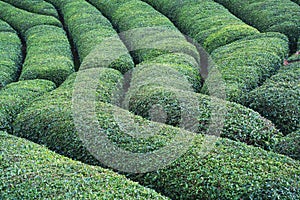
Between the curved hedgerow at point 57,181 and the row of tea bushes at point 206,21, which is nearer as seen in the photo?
the curved hedgerow at point 57,181

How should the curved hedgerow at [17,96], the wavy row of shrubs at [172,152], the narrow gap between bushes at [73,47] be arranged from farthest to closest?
1. the narrow gap between bushes at [73,47]
2. the curved hedgerow at [17,96]
3. the wavy row of shrubs at [172,152]

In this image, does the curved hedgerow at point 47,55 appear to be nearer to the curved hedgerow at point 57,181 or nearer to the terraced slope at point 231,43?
the terraced slope at point 231,43

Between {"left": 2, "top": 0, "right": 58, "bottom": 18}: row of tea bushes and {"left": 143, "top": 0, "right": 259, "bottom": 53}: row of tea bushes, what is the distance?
5.47 m

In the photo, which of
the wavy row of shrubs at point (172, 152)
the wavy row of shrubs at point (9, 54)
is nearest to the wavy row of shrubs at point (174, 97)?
the wavy row of shrubs at point (172, 152)

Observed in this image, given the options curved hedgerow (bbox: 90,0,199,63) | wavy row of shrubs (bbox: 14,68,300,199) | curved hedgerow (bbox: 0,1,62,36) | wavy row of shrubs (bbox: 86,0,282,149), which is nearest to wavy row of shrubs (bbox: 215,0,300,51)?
curved hedgerow (bbox: 90,0,199,63)

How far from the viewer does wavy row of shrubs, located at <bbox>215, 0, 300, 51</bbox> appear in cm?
1520

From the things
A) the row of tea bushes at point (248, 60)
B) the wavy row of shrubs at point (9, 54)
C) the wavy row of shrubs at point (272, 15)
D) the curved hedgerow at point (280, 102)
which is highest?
the curved hedgerow at point (280, 102)

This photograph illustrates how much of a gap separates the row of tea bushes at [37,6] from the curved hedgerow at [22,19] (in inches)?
26.8

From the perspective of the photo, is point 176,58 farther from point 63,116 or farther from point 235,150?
point 235,150

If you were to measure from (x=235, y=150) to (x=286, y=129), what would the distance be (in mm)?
2093

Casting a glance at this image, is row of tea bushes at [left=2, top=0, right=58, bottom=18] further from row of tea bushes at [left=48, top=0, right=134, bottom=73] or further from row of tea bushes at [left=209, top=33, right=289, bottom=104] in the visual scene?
row of tea bushes at [left=209, top=33, right=289, bottom=104]

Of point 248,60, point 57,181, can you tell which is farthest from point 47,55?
point 57,181

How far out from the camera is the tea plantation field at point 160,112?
24.0ft

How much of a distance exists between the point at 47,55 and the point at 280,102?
9.80m
